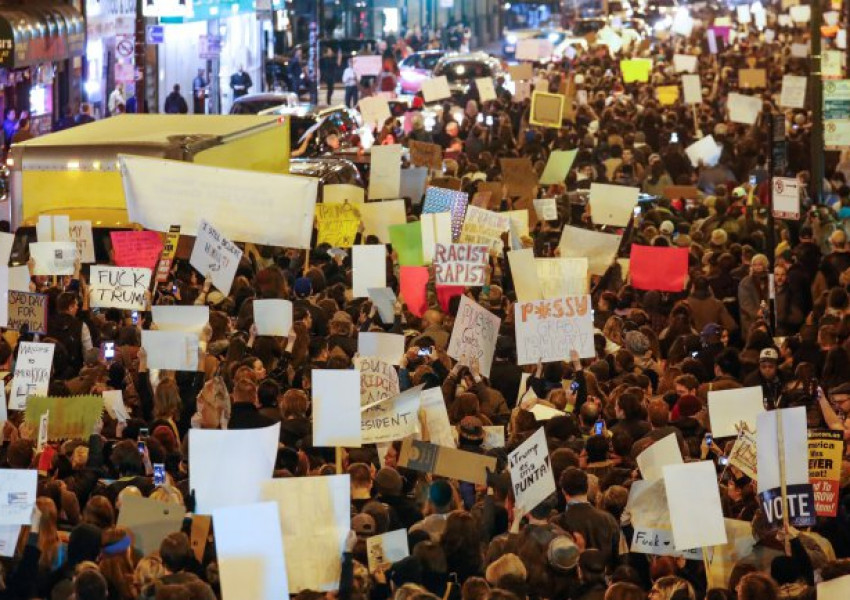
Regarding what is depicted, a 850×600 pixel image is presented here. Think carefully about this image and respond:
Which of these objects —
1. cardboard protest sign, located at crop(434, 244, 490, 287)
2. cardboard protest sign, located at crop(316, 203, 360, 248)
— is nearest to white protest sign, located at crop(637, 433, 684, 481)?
cardboard protest sign, located at crop(434, 244, 490, 287)

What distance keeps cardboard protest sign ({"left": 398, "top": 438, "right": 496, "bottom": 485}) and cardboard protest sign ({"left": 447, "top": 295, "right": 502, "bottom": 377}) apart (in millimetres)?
2694

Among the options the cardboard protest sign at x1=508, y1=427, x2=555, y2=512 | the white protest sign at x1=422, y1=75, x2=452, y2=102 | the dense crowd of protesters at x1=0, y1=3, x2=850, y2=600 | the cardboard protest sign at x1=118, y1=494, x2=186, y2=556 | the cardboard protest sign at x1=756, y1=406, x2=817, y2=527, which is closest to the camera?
the dense crowd of protesters at x1=0, y1=3, x2=850, y2=600

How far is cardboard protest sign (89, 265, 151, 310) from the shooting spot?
44.4 ft

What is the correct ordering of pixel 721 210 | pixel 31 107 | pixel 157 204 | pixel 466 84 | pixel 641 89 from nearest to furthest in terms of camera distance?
pixel 157 204
pixel 721 210
pixel 31 107
pixel 641 89
pixel 466 84

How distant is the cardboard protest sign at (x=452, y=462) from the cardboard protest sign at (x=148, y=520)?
155 centimetres

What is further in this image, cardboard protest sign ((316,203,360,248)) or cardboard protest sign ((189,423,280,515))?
cardboard protest sign ((316,203,360,248))

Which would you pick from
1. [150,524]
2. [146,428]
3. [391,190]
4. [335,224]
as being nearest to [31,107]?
[391,190]

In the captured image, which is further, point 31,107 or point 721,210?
point 31,107

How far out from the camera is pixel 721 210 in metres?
18.5

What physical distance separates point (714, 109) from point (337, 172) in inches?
549

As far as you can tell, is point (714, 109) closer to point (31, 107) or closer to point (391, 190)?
point (31, 107)

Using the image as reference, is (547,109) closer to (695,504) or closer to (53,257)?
(53,257)

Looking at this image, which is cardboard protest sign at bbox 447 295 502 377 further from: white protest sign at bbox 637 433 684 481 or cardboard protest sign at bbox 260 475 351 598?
cardboard protest sign at bbox 260 475 351 598

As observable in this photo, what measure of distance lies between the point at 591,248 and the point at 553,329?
3926mm
